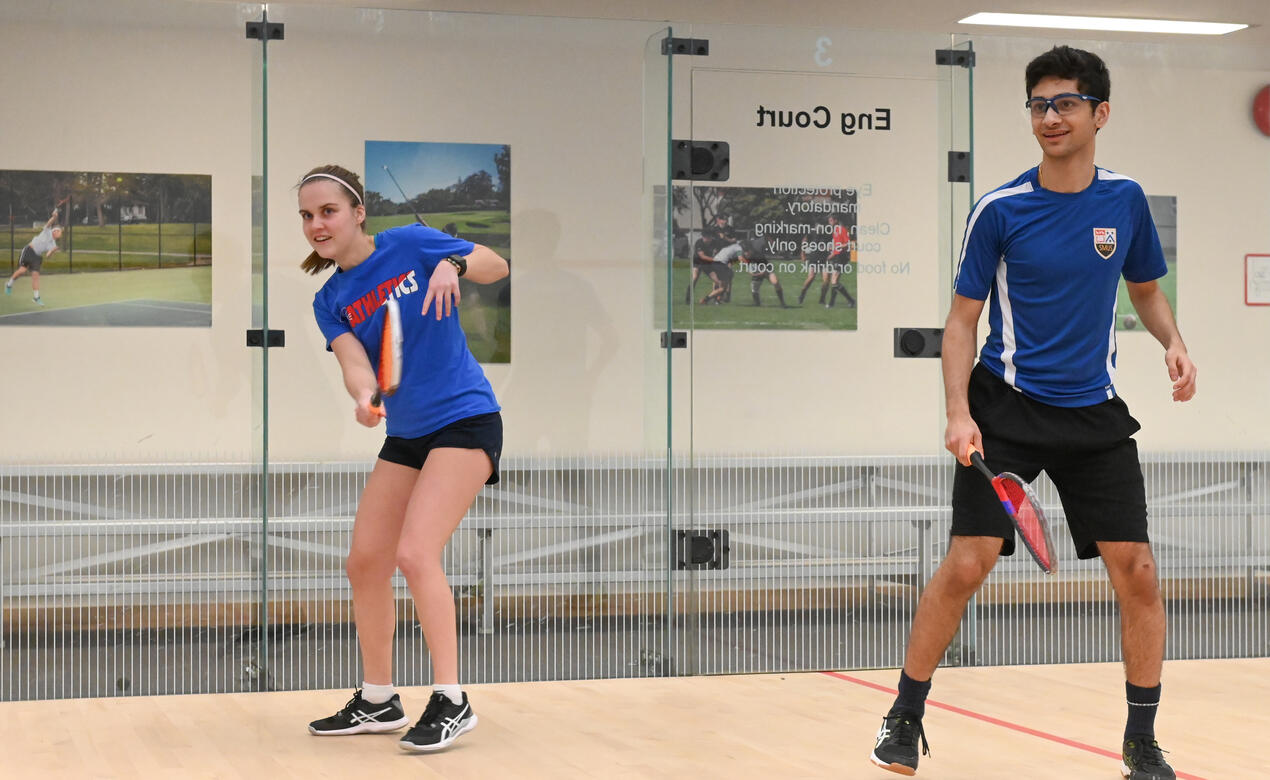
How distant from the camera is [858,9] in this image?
19.1 feet

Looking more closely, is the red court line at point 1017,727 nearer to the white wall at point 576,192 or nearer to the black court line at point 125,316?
the white wall at point 576,192

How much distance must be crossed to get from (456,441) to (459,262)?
15.8 inches

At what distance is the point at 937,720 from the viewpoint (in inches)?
147

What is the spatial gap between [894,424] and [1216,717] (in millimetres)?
1277

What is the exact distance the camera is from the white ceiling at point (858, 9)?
5656mm

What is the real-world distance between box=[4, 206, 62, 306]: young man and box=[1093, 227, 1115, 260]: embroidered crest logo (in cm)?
263

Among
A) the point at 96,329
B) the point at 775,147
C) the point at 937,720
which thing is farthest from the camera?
the point at 775,147

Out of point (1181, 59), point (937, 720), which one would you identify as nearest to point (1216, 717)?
point (937, 720)

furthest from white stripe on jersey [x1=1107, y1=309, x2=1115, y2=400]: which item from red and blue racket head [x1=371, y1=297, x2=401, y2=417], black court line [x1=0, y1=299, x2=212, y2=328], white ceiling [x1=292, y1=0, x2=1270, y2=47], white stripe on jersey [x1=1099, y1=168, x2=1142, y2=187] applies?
white ceiling [x1=292, y1=0, x2=1270, y2=47]

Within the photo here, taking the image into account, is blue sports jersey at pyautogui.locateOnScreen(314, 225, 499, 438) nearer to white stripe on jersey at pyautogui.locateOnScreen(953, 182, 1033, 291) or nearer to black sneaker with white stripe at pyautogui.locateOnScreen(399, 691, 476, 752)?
black sneaker with white stripe at pyautogui.locateOnScreen(399, 691, 476, 752)

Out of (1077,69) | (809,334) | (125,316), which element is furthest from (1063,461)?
(125,316)

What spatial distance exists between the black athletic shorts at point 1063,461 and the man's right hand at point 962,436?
0.08 m

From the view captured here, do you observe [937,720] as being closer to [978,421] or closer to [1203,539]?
[978,421]

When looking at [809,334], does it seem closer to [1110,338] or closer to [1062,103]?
[1110,338]
